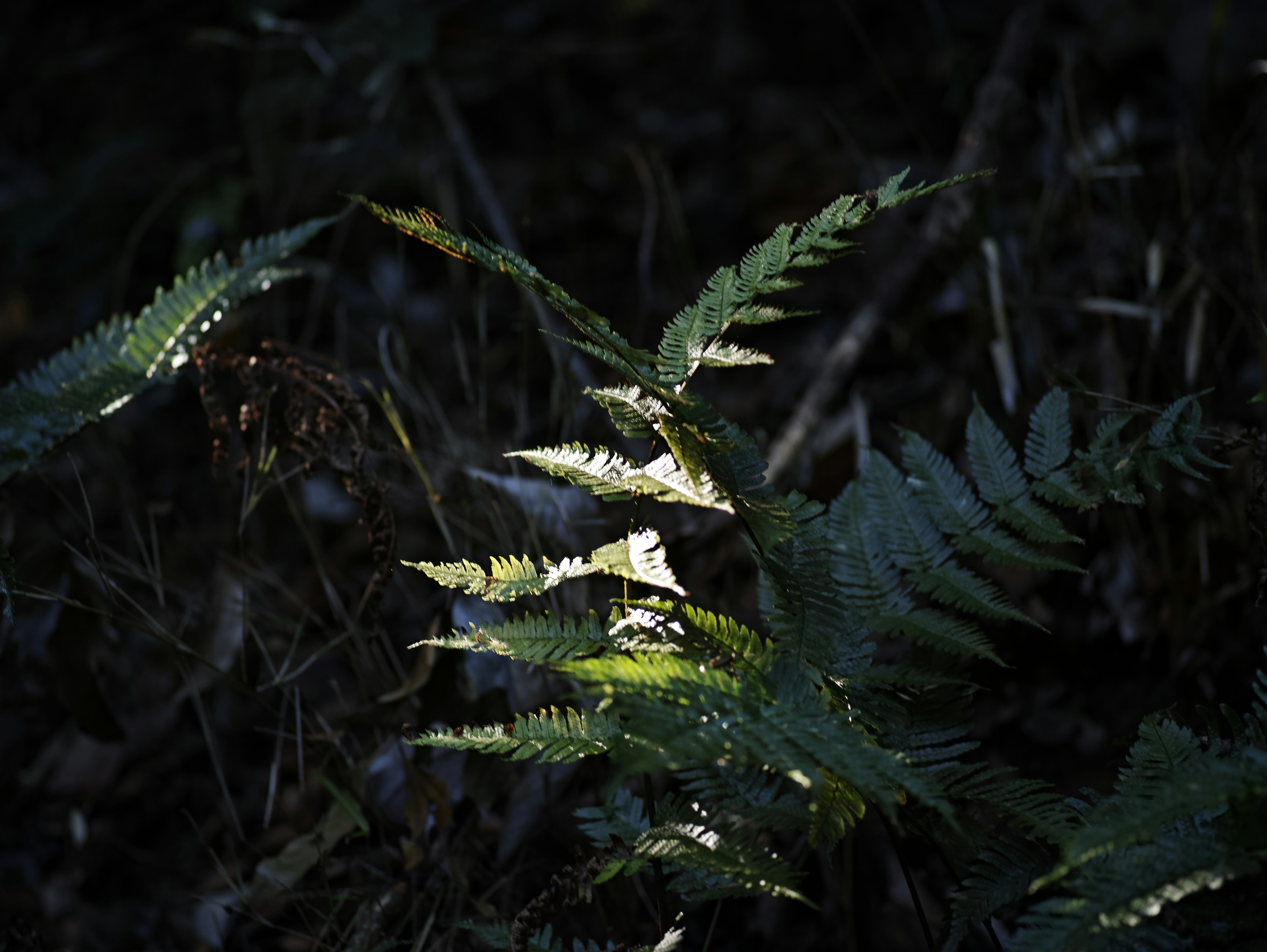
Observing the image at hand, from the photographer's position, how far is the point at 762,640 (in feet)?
3.45

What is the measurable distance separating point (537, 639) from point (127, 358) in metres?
1.13

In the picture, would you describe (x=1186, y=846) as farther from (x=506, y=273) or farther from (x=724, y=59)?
(x=724, y=59)

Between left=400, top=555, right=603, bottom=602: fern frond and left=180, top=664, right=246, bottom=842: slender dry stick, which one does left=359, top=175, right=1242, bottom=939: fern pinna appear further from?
left=180, top=664, right=246, bottom=842: slender dry stick

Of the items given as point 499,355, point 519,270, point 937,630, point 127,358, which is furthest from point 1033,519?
point 499,355

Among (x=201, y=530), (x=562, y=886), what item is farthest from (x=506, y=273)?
(x=201, y=530)

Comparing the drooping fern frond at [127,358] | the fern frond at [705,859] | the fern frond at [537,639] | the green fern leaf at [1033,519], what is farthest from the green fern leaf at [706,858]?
the drooping fern frond at [127,358]

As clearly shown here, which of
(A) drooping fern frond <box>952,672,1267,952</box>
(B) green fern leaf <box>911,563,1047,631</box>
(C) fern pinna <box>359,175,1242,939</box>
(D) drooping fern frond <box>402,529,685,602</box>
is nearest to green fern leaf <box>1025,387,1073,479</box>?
(C) fern pinna <box>359,175,1242,939</box>

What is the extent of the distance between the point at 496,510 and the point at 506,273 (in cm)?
75

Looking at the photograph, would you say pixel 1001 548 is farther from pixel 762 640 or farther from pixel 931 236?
pixel 931 236

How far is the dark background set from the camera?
1.49 m

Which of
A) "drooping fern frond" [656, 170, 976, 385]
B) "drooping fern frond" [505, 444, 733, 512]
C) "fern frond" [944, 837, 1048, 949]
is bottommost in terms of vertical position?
"fern frond" [944, 837, 1048, 949]

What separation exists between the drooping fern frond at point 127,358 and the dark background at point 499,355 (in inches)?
3.9

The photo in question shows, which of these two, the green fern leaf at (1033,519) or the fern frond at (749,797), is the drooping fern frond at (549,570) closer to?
the fern frond at (749,797)

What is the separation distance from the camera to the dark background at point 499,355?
149 centimetres
